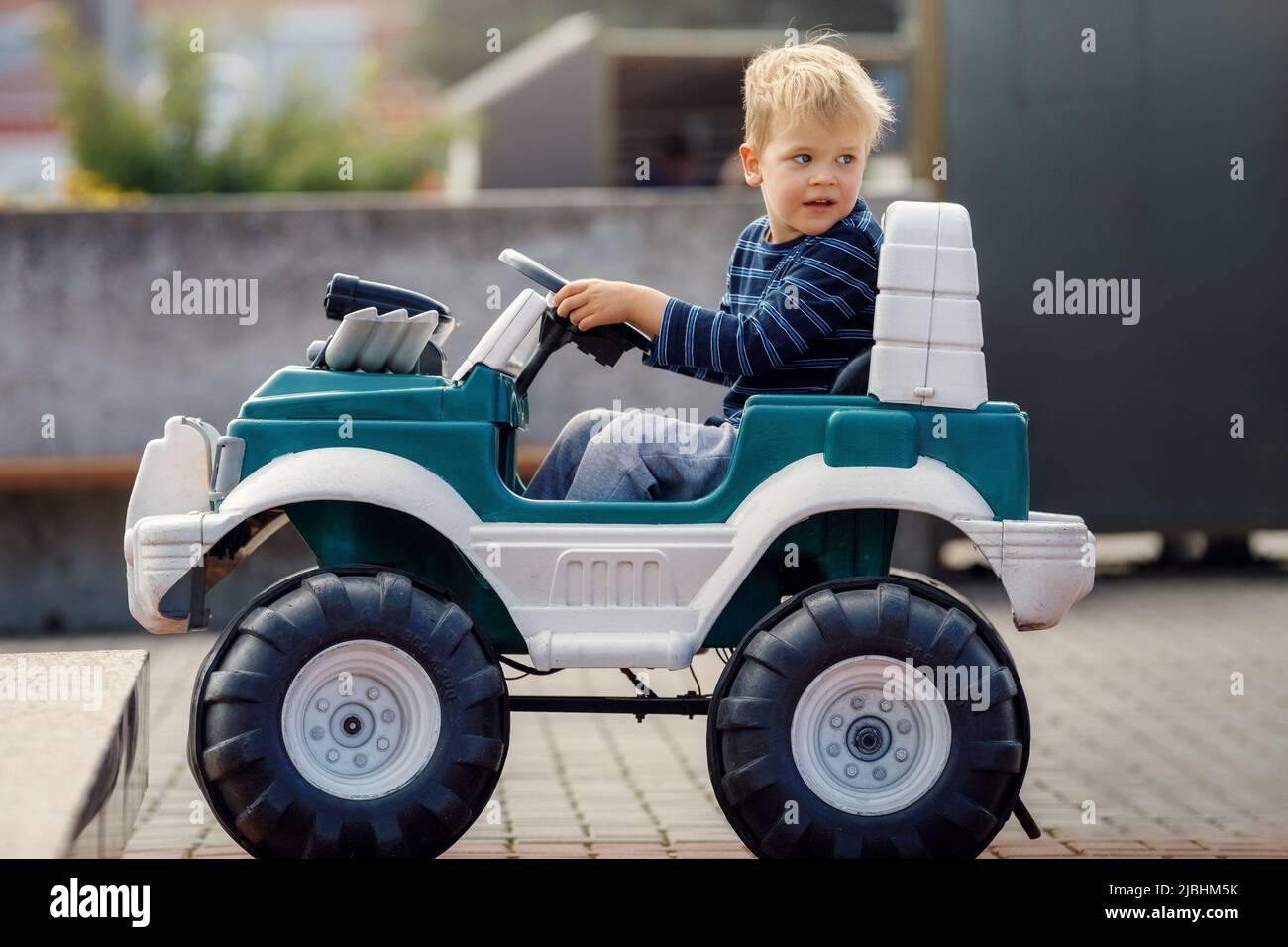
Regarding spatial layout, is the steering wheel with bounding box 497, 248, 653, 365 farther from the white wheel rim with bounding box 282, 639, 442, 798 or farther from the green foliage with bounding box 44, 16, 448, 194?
the green foliage with bounding box 44, 16, 448, 194

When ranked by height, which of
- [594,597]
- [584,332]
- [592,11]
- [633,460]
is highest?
[592,11]

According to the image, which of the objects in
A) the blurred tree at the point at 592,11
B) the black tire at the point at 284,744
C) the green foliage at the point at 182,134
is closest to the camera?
the black tire at the point at 284,744

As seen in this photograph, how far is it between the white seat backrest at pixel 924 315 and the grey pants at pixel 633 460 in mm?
418

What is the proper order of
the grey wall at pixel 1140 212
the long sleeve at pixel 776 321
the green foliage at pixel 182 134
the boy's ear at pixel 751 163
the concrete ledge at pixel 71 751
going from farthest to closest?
the green foliage at pixel 182 134 → the grey wall at pixel 1140 212 → the boy's ear at pixel 751 163 → the long sleeve at pixel 776 321 → the concrete ledge at pixel 71 751

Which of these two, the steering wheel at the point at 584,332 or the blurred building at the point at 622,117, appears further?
the blurred building at the point at 622,117

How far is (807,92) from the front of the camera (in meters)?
3.88

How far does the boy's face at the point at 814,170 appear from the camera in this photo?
3891 millimetres

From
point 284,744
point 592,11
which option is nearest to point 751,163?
point 284,744

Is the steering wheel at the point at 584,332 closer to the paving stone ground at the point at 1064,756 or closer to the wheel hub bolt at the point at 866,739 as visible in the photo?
the wheel hub bolt at the point at 866,739

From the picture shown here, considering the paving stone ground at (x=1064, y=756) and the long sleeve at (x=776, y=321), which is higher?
the long sleeve at (x=776, y=321)

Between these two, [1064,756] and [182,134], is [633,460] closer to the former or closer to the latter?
[1064,756]

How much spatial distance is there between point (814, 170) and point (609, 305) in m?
0.56

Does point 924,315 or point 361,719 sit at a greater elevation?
point 924,315

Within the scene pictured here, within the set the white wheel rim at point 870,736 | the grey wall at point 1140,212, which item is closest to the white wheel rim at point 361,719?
the white wheel rim at point 870,736
